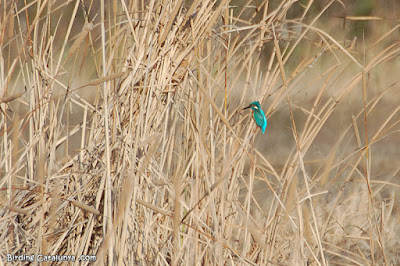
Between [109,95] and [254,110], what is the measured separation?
26 centimetres

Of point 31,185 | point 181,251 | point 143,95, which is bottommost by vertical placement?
point 181,251

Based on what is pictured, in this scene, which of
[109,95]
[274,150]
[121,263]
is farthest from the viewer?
[274,150]

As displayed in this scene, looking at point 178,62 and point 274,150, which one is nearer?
point 178,62

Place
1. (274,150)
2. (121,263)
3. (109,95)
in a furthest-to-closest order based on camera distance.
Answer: (274,150) < (109,95) < (121,263)

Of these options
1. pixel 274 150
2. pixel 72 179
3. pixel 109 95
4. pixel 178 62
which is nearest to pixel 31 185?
pixel 72 179

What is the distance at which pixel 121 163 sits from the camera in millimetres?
913

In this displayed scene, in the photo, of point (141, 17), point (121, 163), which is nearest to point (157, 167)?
point (121, 163)

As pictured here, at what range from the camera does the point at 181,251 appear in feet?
2.99

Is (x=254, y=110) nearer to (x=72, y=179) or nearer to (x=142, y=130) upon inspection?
(x=142, y=130)

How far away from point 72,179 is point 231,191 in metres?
0.28

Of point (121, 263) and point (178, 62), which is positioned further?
point (178, 62)

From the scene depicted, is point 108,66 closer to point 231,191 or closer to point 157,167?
point 157,167

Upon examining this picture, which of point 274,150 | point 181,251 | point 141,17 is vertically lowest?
point 274,150

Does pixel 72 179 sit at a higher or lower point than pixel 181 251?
higher
